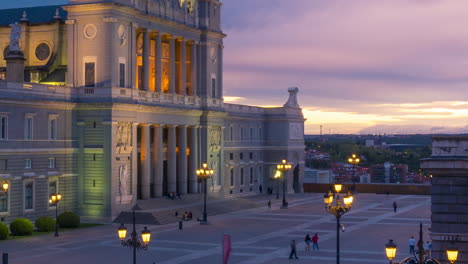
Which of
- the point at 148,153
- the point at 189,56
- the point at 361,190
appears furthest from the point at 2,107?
the point at 361,190

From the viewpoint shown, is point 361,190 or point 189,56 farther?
point 361,190

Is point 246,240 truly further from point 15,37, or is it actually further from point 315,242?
point 15,37

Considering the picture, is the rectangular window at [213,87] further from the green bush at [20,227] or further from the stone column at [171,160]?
the green bush at [20,227]

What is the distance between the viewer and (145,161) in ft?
261

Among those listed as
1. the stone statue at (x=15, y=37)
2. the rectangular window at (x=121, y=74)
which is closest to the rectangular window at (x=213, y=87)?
the rectangular window at (x=121, y=74)

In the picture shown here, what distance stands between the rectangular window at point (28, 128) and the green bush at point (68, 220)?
681 cm

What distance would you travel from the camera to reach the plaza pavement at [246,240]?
5169 cm

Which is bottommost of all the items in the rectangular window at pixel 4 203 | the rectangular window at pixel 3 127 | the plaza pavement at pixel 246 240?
the plaza pavement at pixel 246 240

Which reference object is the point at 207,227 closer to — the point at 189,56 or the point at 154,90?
the point at 154,90

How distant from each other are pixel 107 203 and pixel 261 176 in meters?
47.1

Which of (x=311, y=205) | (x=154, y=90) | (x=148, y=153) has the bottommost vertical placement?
(x=311, y=205)

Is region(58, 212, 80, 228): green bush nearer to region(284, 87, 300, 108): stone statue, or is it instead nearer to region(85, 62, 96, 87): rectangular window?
region(85, 62, 96, 87): rectangular window

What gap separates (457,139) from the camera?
1359 inches

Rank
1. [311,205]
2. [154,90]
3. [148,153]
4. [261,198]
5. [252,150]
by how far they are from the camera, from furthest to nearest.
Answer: [252,150] < [261,198] < [311,205] < [154,90] < [148,153]
